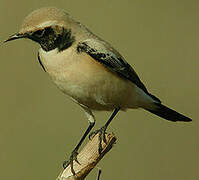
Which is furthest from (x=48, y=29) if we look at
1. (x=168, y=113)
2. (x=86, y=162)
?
(x=168, y=113)

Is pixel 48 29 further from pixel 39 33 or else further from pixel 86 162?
pixel 86 162

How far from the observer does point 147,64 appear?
6.80m

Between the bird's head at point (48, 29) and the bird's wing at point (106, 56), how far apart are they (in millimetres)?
110

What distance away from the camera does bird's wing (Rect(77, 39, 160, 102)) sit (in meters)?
4.11

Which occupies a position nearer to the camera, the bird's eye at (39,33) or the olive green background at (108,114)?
the bird's eye at (39,33)

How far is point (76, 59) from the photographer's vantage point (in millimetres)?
4062

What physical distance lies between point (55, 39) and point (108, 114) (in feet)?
7.83

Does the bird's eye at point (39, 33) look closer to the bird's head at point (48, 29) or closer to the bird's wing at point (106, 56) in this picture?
the bird's head at point (48, 29)

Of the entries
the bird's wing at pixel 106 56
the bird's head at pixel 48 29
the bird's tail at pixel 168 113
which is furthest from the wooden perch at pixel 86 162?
the bird's tail at pixel 168 113

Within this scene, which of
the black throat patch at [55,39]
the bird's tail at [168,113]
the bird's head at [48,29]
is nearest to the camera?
the bird's head at [48,29]

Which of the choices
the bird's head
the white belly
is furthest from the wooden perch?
the bird's head

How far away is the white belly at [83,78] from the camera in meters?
4.06

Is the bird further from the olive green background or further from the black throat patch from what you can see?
the olive green background

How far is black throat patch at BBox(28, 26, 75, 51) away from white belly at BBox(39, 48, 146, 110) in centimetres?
4
